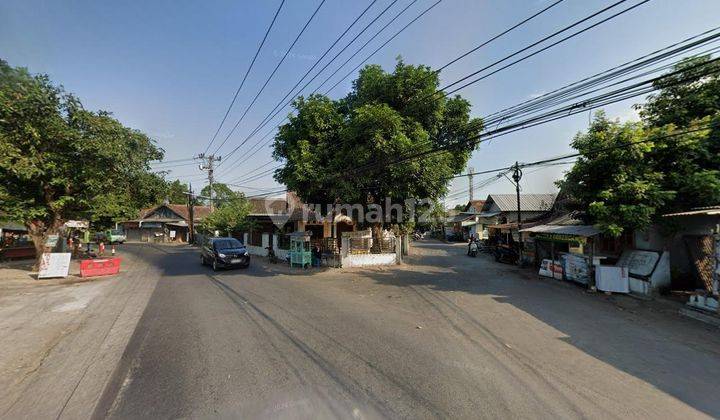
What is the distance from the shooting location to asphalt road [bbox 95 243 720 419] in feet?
12.4

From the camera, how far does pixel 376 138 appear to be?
1150cm

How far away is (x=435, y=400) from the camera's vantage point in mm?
3850

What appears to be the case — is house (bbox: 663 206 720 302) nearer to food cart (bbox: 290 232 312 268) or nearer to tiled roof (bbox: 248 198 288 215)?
food cart (bbox: 290 232 312 268)

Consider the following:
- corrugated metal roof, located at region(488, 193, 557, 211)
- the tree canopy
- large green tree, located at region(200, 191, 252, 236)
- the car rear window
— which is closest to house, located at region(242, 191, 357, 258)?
large green tree, located at region(200, 191, 252, 236)

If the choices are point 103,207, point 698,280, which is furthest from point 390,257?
point 103,207

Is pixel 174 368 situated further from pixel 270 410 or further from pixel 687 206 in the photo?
pixel 687 206

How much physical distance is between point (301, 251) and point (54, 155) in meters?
10.6

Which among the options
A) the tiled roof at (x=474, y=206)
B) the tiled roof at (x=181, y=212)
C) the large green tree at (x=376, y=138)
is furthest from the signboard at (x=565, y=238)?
the tiled roof at (x=181, y=212)

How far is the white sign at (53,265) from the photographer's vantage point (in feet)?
43.7

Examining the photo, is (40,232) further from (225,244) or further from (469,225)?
(469,225)

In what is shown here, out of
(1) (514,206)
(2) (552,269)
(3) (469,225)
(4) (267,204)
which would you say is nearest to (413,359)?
(2) (552,269)

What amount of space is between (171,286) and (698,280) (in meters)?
16.7

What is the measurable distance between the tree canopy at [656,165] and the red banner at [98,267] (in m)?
18.2

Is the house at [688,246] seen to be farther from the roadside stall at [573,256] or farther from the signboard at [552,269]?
the signboard at [552,269]
